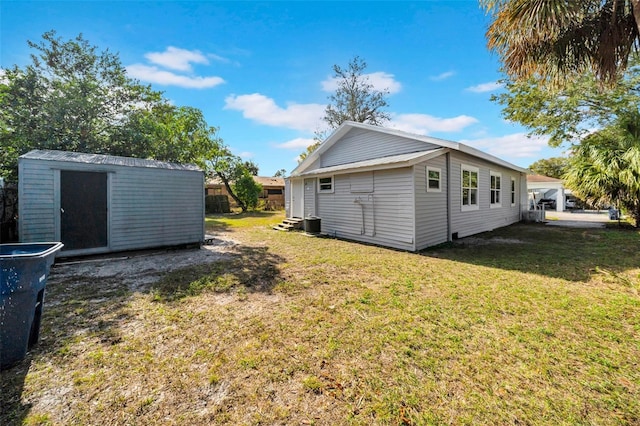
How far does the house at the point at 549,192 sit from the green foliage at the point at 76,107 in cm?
2849

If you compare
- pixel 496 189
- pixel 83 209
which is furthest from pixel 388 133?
pixel 83 209

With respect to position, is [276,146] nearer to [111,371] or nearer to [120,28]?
[120,28]

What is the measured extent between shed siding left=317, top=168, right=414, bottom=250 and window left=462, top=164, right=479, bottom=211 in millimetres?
3302

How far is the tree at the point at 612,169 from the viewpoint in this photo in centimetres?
955

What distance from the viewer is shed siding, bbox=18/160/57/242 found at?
561cm

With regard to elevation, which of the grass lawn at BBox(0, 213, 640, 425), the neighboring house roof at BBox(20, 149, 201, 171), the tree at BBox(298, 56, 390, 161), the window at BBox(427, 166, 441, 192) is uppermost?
the tree at BBox(298, 56, 390, 161)

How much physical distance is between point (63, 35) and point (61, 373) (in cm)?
1578

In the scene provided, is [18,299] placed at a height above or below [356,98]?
below

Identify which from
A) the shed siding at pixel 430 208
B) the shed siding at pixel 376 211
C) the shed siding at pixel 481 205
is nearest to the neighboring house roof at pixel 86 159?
the shed siding at pixel 376 211

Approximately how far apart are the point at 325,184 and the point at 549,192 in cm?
2581

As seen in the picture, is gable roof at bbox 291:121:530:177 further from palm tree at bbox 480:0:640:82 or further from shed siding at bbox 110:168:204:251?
shed siding at bbox 110:168:204:251

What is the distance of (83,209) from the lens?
20.9 ft

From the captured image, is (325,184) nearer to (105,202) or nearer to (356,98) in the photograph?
(105,202)

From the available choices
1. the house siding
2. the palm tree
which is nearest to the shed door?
the house siding
